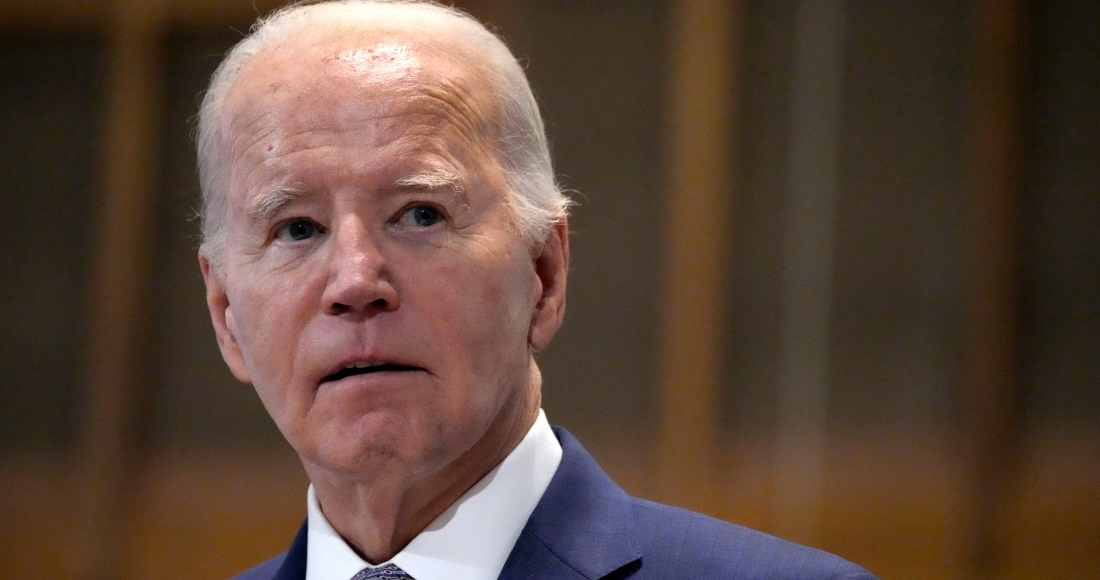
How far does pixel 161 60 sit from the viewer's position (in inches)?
170

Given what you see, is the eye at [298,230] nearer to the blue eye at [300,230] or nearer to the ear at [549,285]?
the blue eye at [300,230]

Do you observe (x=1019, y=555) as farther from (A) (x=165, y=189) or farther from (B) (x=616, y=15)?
(A) (x=165, y=189)

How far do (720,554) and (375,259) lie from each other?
674 mm

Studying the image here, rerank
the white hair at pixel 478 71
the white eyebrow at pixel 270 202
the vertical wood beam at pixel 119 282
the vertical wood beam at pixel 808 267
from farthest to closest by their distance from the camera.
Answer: the vertical wood beam at pixel 119 282
the vertical wood beam at pixel 808 267
the white hair at pixel 478 71
the white eyebrow at pixel 270 202

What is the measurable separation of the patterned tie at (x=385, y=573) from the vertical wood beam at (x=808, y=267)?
2037mm

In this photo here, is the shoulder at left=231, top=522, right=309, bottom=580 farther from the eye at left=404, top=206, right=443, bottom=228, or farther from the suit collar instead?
the eye at left=404, top=206, right=443, bottom=228

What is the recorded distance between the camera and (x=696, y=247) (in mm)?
3744

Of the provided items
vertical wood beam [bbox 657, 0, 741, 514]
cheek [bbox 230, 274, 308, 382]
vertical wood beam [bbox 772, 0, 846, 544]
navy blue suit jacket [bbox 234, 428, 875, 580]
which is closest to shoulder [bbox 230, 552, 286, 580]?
cheek [bbox 230, 274, 308, 382]

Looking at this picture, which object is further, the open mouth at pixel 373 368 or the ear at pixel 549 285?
the ear at pixel 549 285

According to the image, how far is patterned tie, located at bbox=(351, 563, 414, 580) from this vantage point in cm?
178

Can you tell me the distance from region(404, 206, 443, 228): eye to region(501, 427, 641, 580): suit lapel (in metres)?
0.46

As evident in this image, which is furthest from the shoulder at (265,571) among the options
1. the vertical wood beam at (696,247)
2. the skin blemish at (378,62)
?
the vertical wood beam at (696,247)

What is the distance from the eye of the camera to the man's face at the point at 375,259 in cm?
169

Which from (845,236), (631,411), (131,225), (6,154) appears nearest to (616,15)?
(845,236)
